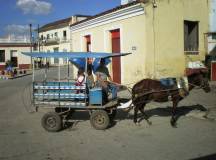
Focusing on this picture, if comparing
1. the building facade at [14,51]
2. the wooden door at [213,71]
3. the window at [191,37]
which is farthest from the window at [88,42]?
the building facade at [14,51]

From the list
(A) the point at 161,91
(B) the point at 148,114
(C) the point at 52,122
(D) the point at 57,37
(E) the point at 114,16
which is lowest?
(B) the point at 148,114

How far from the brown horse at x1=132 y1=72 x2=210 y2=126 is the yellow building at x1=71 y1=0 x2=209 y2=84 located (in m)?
5.87

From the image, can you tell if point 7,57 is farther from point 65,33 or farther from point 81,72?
point 81,72

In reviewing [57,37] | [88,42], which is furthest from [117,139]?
[57,37]

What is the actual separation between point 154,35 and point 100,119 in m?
7.61

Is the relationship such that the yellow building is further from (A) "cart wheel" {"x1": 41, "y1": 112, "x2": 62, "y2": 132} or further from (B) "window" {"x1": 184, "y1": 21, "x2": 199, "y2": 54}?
(A) "cart wheel" {"x1": 41, "y1": 112, "x2": 62, "y2": 132}

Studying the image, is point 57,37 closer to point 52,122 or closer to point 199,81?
point 52,122

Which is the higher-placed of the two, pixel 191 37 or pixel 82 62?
pixel 191 37

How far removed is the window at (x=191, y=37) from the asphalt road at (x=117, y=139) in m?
6.22

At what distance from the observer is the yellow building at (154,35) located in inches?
617

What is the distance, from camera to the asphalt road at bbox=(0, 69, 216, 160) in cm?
699

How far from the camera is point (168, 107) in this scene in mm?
12547

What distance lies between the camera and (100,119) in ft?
30.3

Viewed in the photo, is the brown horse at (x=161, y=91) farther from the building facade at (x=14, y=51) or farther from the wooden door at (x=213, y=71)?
the building facade at (x=14, y=51)
